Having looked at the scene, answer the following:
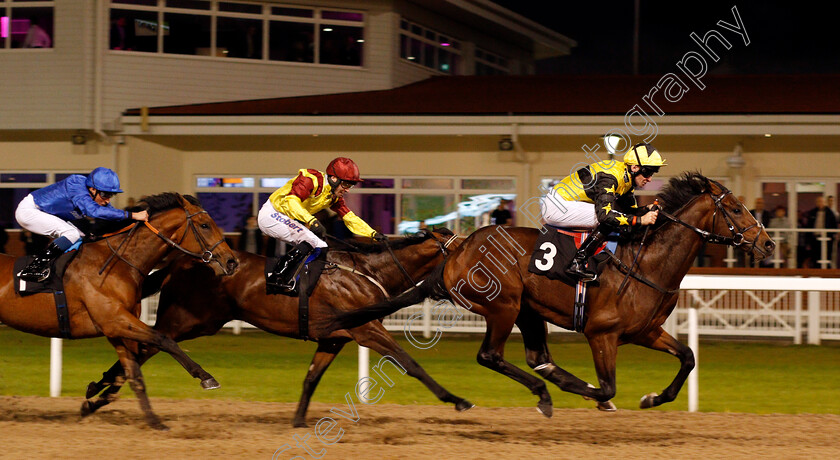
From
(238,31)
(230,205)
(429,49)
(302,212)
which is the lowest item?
(302,212)

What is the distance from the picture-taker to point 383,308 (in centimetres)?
556

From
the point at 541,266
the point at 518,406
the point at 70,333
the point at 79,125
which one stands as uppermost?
the point at 79,125

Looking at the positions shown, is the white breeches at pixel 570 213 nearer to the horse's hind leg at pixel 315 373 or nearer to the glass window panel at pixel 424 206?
the horse's hind leg at pixel 315 373

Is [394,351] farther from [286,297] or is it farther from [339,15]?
[339,15]

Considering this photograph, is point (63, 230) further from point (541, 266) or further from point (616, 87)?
point (616, 87)

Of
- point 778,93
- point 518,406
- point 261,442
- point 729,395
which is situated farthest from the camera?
point 778,93

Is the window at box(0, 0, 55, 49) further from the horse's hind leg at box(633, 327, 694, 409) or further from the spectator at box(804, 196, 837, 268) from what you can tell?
the horse's hind leg at box(633, 327, 694, 409)

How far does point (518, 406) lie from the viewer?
6.59 meters

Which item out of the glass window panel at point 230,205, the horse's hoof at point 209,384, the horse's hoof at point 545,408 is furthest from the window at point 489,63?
the horse's hoof at point 209,384

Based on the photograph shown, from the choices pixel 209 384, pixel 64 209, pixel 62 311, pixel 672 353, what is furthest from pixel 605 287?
pixel 64 209

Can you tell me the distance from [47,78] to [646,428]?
11.3 m

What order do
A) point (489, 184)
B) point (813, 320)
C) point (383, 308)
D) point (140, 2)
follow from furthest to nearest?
point (140, 2) → point (489, 184) → point (813, 320) → point (383, 308)

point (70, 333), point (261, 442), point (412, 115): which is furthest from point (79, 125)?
point (261, 442)

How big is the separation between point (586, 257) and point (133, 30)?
35.8 feet
